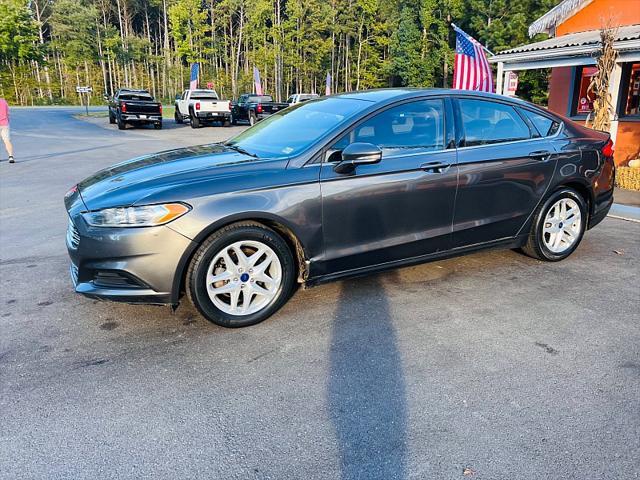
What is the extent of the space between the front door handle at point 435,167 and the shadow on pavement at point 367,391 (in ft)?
3.56

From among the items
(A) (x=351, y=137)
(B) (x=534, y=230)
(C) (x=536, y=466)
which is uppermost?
(A) (x=351, y=137)

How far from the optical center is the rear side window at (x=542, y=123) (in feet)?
15.8

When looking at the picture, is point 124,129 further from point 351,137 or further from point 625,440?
point 625,440

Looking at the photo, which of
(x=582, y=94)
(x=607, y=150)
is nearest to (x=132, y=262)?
(x=607, y=150)

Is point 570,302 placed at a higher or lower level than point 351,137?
lower

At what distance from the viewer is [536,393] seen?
2.87 metres

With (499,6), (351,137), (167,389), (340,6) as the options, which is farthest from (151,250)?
(340,6)

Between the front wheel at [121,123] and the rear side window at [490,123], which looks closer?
the rear side window at [490,123]

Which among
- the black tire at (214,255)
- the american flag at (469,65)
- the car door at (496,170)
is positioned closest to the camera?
the black tire at (214,255)

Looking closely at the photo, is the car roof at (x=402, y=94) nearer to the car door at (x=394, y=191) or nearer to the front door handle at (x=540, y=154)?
the car door at (x=394, y=191)

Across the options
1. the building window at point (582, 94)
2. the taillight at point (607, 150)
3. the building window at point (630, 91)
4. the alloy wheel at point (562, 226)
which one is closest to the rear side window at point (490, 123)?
the alloy wheel at point (562, 226)

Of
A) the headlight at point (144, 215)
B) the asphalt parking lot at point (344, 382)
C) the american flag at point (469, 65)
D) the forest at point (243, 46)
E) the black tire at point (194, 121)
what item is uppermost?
the forest at point (243, 46)

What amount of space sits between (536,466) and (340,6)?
192ft

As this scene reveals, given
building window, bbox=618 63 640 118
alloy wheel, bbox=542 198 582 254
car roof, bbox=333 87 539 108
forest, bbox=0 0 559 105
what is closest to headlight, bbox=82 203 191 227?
car roof, bbox=333 87 539 108
